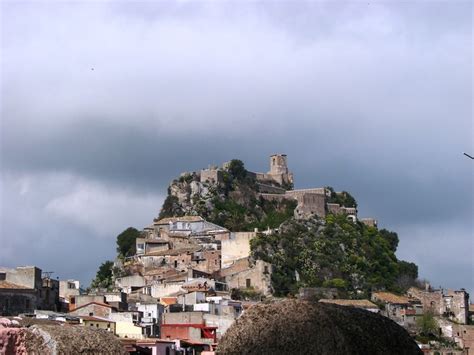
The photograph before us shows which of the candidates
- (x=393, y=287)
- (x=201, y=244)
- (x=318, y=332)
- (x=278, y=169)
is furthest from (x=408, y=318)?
(x=318, y=332)

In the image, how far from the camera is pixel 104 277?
430 ft

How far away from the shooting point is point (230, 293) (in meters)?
113

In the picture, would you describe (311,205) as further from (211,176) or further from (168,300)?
(168,300)

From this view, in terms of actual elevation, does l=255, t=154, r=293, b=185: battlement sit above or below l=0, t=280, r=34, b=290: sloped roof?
above

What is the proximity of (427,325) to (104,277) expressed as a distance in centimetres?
4027

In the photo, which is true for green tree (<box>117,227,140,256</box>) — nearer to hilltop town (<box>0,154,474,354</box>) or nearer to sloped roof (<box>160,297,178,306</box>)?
hilltop town (<box>0,154,474,354</box>)

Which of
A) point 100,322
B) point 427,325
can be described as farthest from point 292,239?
point 100,322

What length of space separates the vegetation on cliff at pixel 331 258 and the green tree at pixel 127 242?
59.0ft

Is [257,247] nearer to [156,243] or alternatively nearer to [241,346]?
[156,243]

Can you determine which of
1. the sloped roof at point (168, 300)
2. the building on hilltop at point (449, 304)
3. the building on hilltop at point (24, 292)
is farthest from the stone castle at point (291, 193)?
the building on hilltop at point (24, 292)

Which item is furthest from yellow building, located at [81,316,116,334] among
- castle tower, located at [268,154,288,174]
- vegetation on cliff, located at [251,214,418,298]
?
castle tower, located at [268,154,288,174]

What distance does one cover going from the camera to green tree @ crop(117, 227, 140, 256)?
5325 inches

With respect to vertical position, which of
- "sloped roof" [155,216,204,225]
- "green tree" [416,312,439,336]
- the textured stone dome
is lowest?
the textured stone dome

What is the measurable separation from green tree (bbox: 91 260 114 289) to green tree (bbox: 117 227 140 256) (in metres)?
2.35
